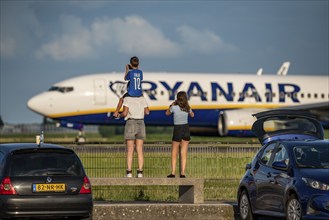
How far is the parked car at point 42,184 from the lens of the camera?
1547cm

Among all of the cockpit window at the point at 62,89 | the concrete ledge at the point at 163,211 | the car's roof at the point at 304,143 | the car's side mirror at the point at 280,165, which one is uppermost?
the cockpit window at the point at 62,89

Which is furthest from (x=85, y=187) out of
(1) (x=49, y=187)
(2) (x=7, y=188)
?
(2) (x=7, y=188)

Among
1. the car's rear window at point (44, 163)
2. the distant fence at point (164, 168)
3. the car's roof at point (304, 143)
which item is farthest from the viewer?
the distant fence at point (164, 168)

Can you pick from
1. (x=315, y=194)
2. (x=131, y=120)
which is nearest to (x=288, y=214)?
(x=315, y=194)

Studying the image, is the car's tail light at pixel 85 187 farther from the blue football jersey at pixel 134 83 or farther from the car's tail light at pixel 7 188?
the blue football jersey at pixel 134 83

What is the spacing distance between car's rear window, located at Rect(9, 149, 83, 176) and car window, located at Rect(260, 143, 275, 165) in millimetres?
3351

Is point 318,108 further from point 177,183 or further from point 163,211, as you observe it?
point 163,211

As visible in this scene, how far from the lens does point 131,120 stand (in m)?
20.2

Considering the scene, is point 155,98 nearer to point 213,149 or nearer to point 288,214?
point 213,149

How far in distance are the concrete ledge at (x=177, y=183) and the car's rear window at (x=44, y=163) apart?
8.79ft

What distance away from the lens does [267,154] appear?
697 inches

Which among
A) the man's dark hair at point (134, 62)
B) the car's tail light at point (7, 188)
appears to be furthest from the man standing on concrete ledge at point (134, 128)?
the car's tail light at point (7, 188)

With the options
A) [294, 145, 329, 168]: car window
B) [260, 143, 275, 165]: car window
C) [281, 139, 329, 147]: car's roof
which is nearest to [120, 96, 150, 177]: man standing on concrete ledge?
[260, 143, 275, 165]: car window

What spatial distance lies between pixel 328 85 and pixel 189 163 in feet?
104
